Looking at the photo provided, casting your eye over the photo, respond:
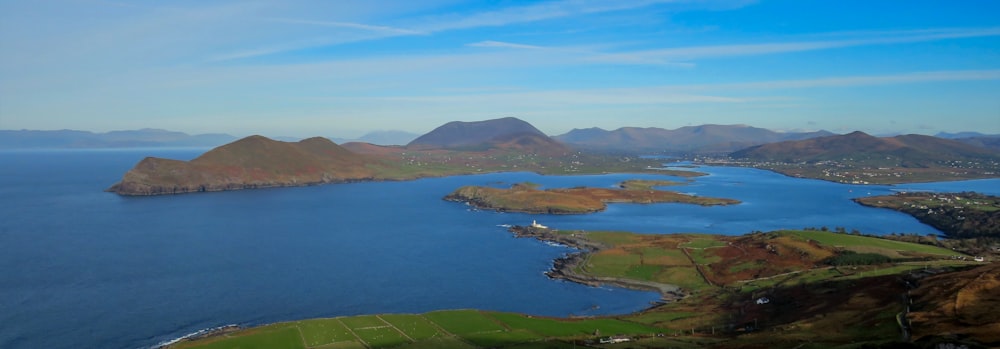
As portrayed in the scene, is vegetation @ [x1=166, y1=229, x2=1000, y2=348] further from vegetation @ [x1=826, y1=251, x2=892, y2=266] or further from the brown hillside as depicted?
the brown hillside

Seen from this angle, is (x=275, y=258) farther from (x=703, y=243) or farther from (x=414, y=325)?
(x=703, y=243)

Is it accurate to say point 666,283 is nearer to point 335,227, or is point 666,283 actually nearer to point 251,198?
point 335,227

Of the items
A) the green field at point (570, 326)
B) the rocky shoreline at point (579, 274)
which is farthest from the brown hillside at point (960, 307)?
the rocky shoreline at point (579, 274)

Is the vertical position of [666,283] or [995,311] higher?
[995,311]

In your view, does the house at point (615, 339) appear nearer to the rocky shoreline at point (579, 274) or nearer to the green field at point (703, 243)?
the rocky shoreline at point (579, 274)

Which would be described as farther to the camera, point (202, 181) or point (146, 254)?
point (202, 181)

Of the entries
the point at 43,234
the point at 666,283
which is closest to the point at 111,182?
the point at 43,234
